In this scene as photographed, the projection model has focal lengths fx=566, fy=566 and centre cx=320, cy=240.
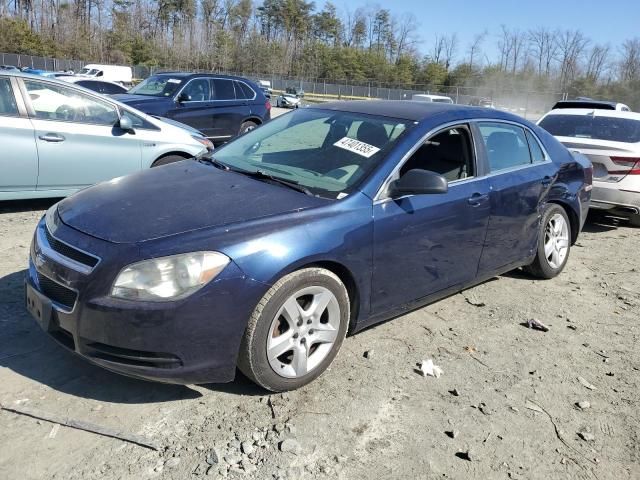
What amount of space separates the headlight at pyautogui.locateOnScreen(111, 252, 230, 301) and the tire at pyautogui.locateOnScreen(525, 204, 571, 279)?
335 centimetres

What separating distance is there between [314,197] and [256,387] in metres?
1.17

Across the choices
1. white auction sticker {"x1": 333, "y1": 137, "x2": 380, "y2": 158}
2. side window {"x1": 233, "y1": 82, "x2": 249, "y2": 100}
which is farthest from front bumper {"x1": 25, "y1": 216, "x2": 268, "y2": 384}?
side window {"x1": 233, "y1": 82, "x2": 249, "y2": 100}

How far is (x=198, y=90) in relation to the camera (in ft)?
36.2

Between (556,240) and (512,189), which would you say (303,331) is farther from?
(556,240)

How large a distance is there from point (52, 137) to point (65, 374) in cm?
369

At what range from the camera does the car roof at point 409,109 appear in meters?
4.11

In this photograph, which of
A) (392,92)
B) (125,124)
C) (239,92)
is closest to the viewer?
(125,124)

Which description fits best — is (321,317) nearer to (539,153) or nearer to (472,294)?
(472,294)

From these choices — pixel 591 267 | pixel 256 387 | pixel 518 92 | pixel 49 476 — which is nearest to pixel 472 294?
pixel 591 267

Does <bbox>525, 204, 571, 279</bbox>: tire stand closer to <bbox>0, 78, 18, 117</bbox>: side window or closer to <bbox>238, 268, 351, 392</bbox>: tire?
<bbox>238, 268, 351, 392</bbox>: tire

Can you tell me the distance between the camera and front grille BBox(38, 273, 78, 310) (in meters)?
2.86

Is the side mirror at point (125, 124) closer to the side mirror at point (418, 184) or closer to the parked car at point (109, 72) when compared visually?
the side mirror at point (418, 184)

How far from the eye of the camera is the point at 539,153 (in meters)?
5.05

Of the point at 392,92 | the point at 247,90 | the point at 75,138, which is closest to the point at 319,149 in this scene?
the point at 75,138
